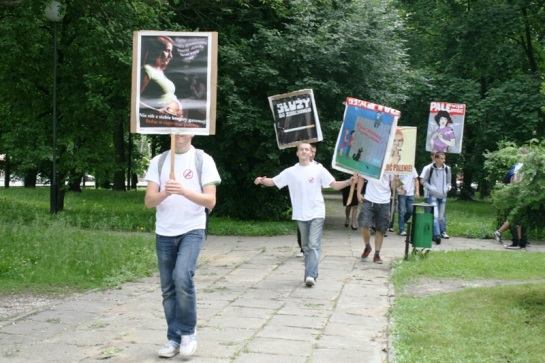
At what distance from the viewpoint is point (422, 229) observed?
37.6 ft

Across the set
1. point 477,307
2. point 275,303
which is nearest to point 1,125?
point 275,303

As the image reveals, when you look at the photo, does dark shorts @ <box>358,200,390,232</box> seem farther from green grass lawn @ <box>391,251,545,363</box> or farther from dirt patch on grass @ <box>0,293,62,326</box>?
dirt patch on grass @ <box>0,293,62,326</box>

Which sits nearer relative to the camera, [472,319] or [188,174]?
[188,174]

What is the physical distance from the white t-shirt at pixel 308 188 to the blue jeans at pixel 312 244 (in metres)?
0.09

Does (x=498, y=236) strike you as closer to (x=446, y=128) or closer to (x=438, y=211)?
(x=438, y=211)

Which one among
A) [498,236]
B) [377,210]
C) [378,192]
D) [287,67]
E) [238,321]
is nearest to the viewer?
[238,321]

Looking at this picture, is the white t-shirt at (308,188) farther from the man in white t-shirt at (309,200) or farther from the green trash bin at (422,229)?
the green trash bin at (422,229)

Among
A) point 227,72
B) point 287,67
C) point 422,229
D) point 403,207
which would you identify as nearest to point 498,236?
point 403,207

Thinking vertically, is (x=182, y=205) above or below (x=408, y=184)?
above

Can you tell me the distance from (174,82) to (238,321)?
2.58m

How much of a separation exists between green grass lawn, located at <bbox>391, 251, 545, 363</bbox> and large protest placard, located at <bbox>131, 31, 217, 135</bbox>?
2712 millimetres

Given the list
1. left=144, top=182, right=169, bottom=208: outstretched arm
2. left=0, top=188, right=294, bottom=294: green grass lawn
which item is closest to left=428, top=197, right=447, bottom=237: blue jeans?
left=0, top=188, right=294, bottom=294: green grass lawn

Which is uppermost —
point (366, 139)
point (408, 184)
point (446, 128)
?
point (446, 128)

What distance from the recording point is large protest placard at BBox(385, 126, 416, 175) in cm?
1326
